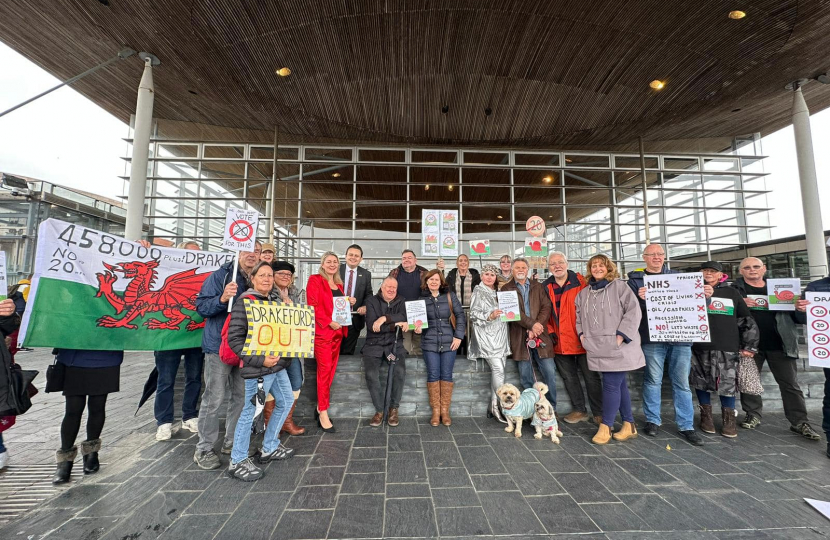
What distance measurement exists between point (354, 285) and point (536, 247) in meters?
3.95

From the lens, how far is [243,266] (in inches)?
139

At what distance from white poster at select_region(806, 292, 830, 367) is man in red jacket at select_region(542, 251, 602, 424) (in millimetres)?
2071

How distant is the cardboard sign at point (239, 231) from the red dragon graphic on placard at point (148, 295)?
109cm

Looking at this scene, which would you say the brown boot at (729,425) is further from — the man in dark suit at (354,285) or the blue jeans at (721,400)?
the man in dark suit at (354,285)

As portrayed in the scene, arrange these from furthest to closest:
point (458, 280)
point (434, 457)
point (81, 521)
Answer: point (458, 280), point (434, 457), point (81, 521)

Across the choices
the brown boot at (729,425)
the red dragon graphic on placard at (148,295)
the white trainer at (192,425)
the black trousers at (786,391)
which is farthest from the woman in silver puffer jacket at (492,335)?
the white trainer at (192,425)

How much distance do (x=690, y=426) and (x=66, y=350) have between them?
22.2 feet

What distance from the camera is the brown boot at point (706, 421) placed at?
405 centimetres

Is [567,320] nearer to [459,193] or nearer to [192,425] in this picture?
[192,425]

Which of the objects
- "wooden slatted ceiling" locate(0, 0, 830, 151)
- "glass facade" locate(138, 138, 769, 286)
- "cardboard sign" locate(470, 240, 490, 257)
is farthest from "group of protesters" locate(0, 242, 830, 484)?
"glass facade" locate(138, 138, 769, 286)

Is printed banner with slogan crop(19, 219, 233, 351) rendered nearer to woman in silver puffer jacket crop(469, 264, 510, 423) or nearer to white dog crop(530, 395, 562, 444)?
woman in silver puffer jacket crop(469, 264, 510, 423)

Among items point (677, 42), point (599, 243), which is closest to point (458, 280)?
point (677, 42)

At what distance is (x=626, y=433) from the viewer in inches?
152

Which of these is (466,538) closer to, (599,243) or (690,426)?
(690,426)
